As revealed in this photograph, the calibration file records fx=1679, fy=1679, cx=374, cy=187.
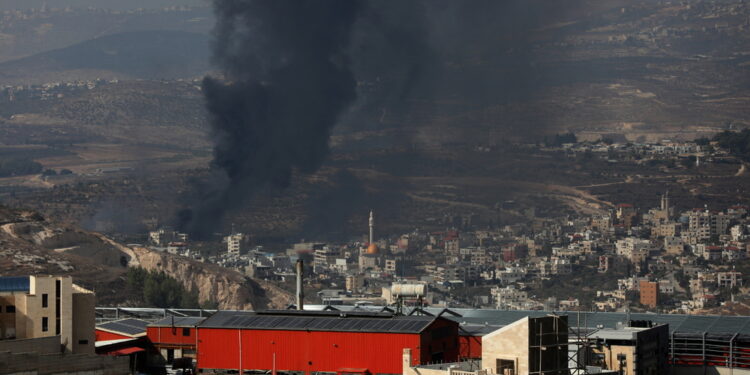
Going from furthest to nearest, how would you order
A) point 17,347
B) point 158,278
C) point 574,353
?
point 158,278
point 574,353
point 17,347

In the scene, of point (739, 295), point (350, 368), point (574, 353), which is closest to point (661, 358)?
point (574, 353)

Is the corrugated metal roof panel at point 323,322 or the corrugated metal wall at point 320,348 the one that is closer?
the corrugated metal wall at point 320,348

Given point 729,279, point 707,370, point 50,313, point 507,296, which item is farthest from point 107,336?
point 729,279

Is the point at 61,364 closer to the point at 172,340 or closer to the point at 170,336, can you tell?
the point at 172,340

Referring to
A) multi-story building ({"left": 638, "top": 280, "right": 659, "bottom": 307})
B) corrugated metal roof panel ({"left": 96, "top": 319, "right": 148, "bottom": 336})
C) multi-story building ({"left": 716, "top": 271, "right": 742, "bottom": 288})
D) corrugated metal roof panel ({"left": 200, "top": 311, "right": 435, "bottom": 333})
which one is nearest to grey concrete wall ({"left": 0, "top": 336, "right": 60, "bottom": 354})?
corrugated metal roof panel ({"left": 200, "top": 311, "right": 435, "bottom": 333})

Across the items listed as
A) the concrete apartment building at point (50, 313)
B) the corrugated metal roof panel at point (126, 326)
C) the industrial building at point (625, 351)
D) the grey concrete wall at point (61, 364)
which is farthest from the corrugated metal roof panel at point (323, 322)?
the grey concrete wall at point (61, 364)

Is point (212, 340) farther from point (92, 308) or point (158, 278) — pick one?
point (158, 278)

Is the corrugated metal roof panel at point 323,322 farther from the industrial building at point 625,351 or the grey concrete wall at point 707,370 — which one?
the grey concrete wall at point 707,370
